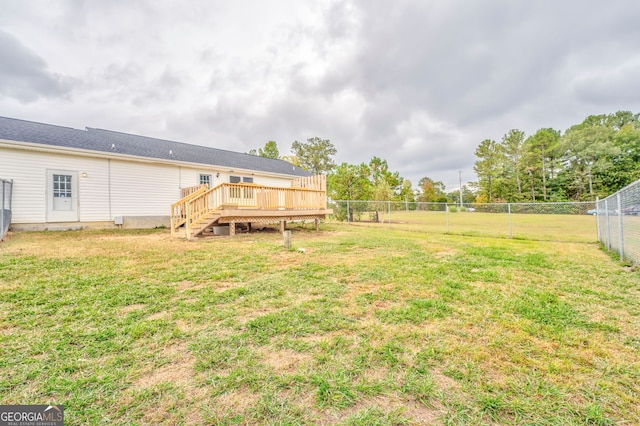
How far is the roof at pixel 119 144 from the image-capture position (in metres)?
9.25

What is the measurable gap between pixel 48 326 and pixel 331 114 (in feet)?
59.0

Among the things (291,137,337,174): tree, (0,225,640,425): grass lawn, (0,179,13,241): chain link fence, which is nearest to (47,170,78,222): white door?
(0,179,13,241): chain link fence

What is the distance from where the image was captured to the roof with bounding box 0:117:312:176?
30.3ft

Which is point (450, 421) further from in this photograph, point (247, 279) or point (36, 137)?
point (36, 137)

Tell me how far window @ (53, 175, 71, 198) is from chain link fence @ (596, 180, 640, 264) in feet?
52.0

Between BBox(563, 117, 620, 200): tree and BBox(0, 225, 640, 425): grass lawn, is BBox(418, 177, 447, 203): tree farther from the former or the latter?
BBox(0, 225, 640, 425): grass lawn

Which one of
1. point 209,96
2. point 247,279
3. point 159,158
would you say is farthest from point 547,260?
point 209,96

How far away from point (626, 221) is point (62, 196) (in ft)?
54.3

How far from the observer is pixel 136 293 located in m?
3.22

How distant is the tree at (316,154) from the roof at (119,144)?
20.7 metres

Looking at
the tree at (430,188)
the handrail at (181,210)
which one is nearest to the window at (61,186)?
the handrail at (181,210)

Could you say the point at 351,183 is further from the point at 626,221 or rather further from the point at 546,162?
the point at 546,162

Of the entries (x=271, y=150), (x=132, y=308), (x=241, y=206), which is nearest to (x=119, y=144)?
(x=241, y=206)
